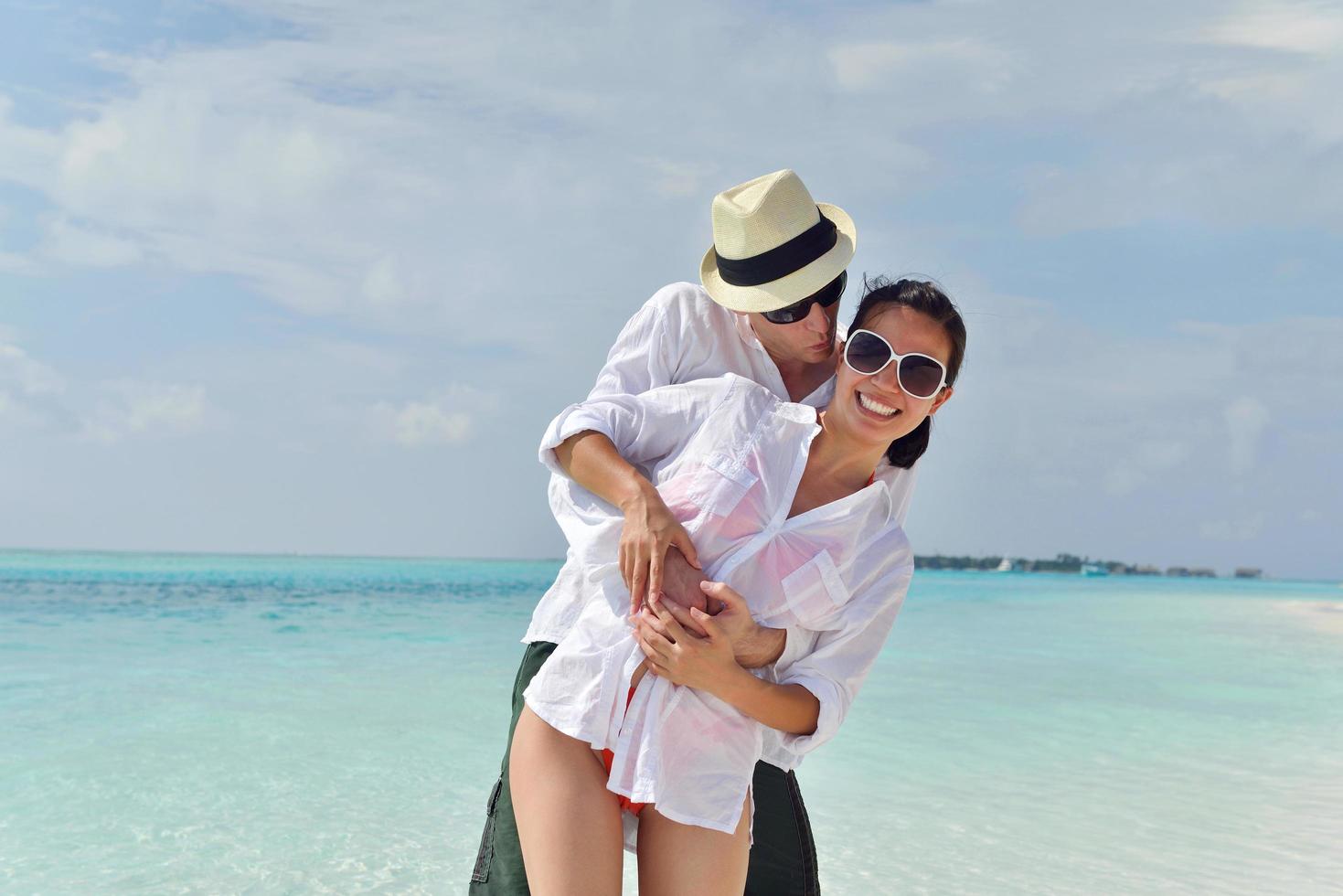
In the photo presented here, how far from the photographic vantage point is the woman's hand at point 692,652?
217 cm

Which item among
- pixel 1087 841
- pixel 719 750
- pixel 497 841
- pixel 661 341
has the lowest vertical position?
pixel 1087 841

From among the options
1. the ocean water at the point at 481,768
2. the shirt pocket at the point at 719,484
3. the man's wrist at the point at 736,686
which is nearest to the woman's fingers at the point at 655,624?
the man's wrist at the point at 736,686

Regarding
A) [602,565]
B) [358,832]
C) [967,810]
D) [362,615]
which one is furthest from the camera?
[362,615]

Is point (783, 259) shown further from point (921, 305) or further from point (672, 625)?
point (672, 625)

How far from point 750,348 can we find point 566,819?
1.15m

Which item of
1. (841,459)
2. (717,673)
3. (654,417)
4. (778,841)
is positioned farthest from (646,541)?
(778,841)

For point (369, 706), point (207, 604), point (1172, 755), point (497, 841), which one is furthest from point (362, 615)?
point (497, 841)

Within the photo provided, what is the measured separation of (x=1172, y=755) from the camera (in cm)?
858

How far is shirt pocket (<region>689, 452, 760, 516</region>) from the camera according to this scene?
236 centimetres

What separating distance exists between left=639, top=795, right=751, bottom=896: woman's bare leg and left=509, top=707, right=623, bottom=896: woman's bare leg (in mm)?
73

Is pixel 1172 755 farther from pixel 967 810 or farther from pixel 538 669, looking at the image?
pixel 538 669

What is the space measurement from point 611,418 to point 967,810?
16.2 ft

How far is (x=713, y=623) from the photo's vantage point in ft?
7.16

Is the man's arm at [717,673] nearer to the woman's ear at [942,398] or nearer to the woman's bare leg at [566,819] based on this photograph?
the woman's bare leg at [566,819]
